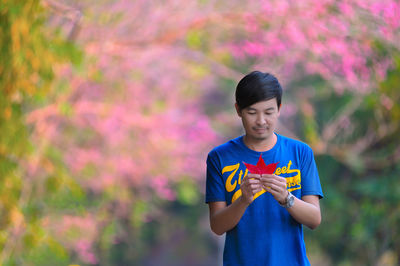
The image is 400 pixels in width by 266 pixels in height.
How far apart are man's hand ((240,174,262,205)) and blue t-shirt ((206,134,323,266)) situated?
164 mm

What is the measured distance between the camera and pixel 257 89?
2539 millimetres

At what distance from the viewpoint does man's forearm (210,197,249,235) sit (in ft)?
8.09

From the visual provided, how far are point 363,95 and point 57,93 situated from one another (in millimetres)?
3742

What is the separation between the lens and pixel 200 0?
8.12m

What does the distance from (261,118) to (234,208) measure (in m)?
0.35

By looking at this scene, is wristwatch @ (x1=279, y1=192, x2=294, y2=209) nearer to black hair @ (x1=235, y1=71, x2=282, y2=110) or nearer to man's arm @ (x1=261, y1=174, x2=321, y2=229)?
man's arm @ (x1=261, y1=174, x2=321, y2=229)

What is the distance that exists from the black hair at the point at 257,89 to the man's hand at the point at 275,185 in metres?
0.32

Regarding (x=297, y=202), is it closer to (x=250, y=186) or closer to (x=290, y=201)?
(x=290, y=201)

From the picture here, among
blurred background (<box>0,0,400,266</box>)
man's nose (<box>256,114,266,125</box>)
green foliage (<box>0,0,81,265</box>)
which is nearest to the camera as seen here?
man's nose (<box>256,114,266,125</box>)

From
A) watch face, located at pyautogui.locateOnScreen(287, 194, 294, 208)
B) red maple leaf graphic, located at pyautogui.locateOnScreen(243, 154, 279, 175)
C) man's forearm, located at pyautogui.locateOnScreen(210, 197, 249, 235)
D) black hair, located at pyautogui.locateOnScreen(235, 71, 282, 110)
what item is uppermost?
black hair, located at pyautogui.locateOnScreen(235, 71, 282, 110)

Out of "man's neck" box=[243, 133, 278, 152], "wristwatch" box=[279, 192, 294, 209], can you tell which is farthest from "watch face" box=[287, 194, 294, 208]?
"man's neck" box=[243, 133, 278, 152]

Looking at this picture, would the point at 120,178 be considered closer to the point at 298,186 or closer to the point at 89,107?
the point at 89,107

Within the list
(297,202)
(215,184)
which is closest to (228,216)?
(215,184)

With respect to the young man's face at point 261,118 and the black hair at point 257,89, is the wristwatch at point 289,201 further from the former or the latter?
the black hair at point 257,89
